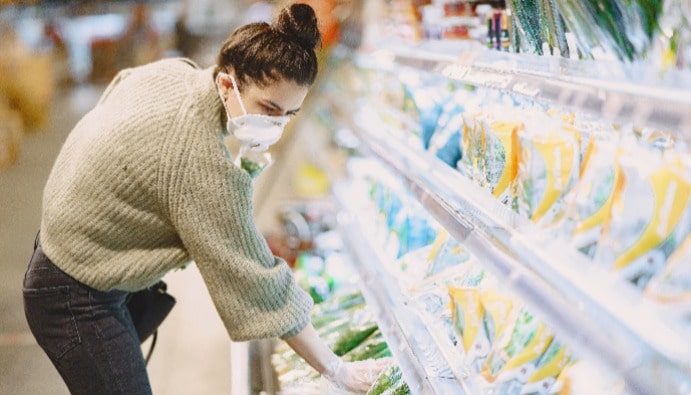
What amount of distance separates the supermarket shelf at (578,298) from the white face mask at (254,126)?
1.32 ft

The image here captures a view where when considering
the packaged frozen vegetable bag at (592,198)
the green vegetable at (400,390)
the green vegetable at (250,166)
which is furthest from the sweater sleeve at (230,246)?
the packaged frozen vegetable bag at (592,198)

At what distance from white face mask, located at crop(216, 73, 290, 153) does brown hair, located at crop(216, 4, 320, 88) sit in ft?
0.16

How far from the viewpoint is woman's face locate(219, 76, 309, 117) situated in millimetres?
1653

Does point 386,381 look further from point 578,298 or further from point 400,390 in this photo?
point 578,298

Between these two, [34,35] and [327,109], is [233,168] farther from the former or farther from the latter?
[34,35]

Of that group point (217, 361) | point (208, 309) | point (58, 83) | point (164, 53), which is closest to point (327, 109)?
point (208, 309)

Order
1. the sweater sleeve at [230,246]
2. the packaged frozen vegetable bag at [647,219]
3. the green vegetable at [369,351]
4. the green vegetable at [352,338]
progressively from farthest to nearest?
the green vegetable at [352,338] → the green vegetable at [369,351] → the sweater sleeve at [230,246] → the packaged frozen vegetable bag at [647,219]

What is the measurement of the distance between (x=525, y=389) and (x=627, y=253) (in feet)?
1.33

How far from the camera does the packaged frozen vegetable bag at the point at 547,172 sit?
4.43 ft

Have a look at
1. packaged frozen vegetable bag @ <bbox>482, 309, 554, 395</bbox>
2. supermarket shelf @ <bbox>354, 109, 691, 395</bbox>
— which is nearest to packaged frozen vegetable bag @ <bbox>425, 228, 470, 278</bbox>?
supermarket shelf @ <bbox>354, 109, 691, 395</bbox>

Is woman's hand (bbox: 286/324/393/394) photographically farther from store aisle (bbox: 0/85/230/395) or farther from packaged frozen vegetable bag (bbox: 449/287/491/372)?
store aisle (bbox: 0/85/230/395)

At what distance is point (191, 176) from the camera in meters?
1.64

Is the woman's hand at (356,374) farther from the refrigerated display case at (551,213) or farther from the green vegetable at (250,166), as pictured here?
the green vegetable at (250,166)

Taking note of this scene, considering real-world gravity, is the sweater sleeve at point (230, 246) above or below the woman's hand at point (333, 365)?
above
